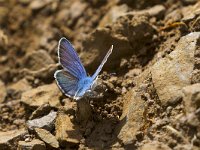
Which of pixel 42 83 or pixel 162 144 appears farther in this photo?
pixel 42 83

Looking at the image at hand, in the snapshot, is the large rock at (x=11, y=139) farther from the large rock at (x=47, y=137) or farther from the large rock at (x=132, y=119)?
the large rock at (x=132, y=119)

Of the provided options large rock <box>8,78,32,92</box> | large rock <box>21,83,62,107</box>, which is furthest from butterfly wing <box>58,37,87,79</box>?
A: large rock <box>8,78,32,92</box>

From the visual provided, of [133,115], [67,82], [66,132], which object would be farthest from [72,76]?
[133,115]

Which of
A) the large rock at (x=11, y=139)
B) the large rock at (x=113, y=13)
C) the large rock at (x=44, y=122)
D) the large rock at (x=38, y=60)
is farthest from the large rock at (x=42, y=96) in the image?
the large rock at (x=113, y=13)

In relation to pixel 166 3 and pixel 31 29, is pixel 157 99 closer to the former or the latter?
pixel 166 3

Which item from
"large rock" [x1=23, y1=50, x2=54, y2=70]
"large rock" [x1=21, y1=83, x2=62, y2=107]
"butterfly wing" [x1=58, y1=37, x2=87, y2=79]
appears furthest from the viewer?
"large rock" [x1=23, y1=50, x2=54, y2=70]

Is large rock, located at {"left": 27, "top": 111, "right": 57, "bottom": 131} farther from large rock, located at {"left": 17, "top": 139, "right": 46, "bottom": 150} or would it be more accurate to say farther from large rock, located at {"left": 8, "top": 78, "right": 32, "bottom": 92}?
large rock, located at {"left": 8, "top": 78, "right": 32, "bottom": 92}

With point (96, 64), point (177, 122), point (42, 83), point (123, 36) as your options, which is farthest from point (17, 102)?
point (177, 122)
